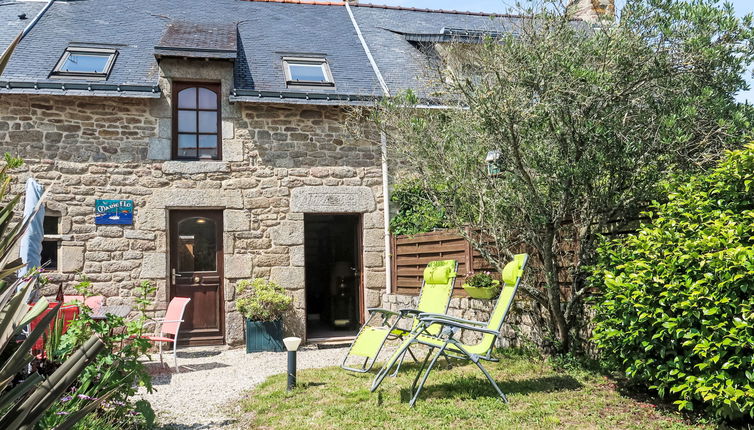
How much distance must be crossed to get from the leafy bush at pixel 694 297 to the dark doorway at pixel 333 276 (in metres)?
5.07

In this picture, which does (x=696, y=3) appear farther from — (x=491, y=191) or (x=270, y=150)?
(x=270, y=150)

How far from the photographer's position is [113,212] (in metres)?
8.01

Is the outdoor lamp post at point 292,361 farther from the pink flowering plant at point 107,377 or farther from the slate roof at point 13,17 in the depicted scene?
the slate roof at point 13,17

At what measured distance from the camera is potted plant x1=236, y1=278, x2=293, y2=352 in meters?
7.82

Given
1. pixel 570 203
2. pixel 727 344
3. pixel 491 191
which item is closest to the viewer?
pixel 727 344

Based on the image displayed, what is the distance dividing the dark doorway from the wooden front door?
1.54 m

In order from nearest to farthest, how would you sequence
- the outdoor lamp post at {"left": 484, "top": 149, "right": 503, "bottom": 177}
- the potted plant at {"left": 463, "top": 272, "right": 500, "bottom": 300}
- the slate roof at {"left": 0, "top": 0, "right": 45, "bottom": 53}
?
the outdoor lamp post at {"left": 484, "top": 149, "right": 503, "bottom": 177}
the potted plant at {"left": 463, "top": 272, "right": 500, "bottom": 300}
the slate roof at {"left": 0, "top": 0, "right": 45, "bottom": 53}

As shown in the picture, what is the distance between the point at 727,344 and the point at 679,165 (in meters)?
1.86

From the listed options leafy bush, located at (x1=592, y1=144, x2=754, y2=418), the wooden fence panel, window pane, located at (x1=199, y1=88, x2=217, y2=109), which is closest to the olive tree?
leafy bush, located at (x1=592, y1=144, x2=754, y2=418)

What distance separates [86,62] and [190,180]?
7.93 feet

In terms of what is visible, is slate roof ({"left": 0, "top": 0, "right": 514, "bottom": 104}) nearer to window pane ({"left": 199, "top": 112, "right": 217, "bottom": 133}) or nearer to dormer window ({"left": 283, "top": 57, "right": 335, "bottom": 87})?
dormer window ({"left": 283, "top": 57, "right": 335, "bottom": 87})

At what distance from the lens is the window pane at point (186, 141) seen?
8.48 meters

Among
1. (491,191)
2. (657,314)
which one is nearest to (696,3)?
(491,191)

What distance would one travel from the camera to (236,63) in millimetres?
9102
